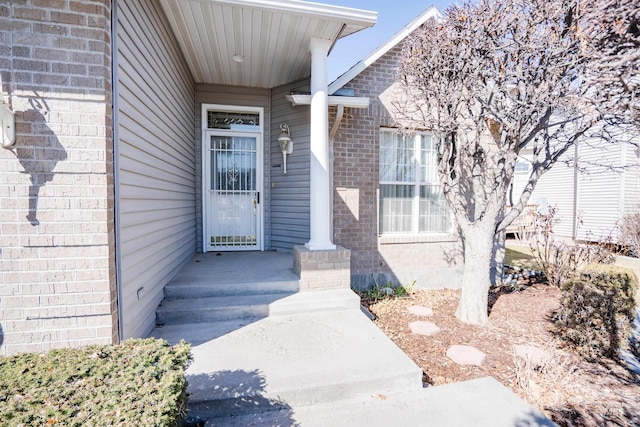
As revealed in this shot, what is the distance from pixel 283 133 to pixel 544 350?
481cm

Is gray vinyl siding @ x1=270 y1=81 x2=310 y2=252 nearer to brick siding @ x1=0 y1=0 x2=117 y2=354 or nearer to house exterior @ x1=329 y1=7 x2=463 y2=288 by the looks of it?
house exterior @ x1=329 y1=7 x2=463 y2=288

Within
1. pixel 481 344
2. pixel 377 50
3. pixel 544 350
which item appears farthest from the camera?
pixel 377 50

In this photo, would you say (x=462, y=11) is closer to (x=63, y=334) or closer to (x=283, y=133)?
(x=283, y=133)

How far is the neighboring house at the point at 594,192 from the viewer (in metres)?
9.55

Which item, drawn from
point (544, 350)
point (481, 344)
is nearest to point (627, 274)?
point (544, 350)

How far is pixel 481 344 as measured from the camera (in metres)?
3.63

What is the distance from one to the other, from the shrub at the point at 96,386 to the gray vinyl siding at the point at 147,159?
73 centimetres

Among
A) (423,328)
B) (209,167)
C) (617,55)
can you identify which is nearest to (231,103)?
(209,167)

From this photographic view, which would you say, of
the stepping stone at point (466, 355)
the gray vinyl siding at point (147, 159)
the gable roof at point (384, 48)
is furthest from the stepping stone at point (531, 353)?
the gable roof at point (384, 48)

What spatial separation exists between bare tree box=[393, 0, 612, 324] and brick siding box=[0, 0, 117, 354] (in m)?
3.69

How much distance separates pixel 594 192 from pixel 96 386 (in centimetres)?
1402

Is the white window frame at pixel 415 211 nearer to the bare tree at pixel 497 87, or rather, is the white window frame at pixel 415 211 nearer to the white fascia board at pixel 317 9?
the bare tree at pixel 497 87

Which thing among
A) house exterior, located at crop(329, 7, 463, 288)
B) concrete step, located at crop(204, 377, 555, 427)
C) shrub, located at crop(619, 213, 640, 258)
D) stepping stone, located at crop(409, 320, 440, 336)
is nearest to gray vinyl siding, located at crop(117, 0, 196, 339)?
concrete step, located at crop(204, 377, 555, 427)

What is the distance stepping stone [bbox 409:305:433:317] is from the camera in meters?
4.54
